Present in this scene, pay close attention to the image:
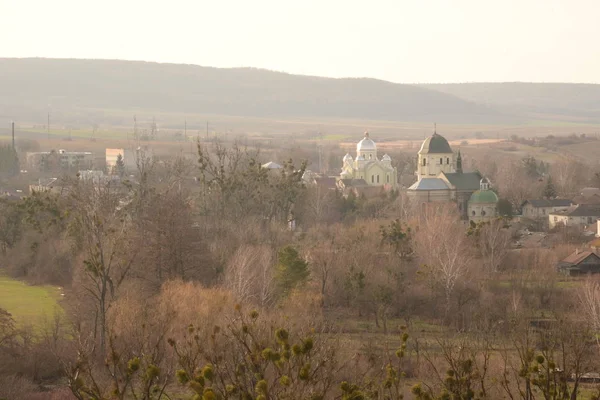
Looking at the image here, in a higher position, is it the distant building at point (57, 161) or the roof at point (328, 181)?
the roof at point (328, 181)

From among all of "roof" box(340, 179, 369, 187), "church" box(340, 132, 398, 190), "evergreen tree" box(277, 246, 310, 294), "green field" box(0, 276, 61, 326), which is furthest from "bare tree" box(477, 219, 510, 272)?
"church" box(340, 132, 398, 190)

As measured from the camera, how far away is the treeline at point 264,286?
24380 mm

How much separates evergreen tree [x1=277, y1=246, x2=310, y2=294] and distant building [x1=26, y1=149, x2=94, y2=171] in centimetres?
6335

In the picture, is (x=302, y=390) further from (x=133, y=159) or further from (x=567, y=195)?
(x=133, y=159)

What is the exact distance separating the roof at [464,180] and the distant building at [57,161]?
131 feet

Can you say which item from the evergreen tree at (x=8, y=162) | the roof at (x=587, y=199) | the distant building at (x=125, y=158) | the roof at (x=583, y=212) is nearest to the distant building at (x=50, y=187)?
the evergreen tree at (x=8, y=162)

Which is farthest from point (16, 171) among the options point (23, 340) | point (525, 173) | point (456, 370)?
point (456, 370)

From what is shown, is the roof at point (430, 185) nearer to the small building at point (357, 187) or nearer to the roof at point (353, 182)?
the small building at point (357, 187)

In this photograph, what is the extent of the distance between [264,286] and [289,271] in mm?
2011

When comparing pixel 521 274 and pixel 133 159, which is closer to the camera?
pixel 521 274

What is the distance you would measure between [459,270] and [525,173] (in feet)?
171

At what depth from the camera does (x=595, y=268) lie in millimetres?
46750

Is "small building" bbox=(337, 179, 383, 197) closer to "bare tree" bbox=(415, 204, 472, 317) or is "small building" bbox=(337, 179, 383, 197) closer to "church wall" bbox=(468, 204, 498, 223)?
"church wall" bbox=(468, 204, 498, 223)

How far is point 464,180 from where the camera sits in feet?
224
